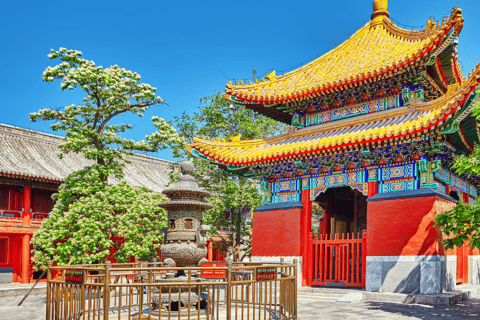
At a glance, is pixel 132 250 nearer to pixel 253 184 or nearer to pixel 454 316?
pixel 253 184

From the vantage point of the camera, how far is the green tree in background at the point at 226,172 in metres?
21.7

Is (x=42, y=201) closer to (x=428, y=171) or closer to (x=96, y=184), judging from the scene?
(x=96, y=184)

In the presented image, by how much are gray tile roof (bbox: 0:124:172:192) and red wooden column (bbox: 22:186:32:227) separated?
1013 mm

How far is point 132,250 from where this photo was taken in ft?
53.8

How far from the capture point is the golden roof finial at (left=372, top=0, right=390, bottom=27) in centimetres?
1725

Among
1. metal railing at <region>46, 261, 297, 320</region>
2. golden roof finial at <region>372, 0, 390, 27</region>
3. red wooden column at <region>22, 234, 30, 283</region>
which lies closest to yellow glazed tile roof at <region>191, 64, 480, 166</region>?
golden roof finial at <region>372, 0, 390, 27</region>

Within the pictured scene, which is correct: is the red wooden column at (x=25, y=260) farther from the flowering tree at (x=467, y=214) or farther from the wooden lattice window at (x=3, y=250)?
the flowering tree at (x=467, y=214)

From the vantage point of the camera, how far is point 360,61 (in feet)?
50.3

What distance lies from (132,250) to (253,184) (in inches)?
309

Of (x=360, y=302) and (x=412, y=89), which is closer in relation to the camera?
(x=360, y=302)

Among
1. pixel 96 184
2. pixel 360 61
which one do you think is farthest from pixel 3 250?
pixel 360 61

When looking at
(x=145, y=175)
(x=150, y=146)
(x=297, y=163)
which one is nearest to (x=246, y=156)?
(x=297, y=163)

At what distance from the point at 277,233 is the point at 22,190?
44.1 ft

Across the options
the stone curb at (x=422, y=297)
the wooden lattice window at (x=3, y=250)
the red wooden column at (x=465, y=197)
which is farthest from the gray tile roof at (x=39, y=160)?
the stone curb at (x=422, y=297)
